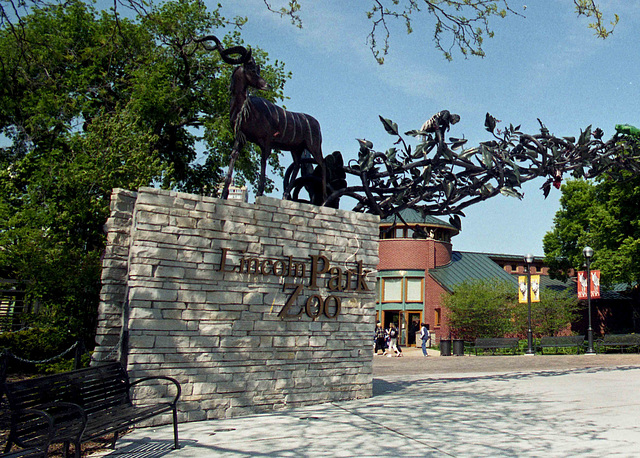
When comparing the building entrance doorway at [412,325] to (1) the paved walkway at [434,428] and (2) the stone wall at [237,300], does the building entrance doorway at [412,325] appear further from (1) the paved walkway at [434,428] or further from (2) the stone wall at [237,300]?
(2) the stone wall at [237,300]

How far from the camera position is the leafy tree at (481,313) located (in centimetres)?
3038

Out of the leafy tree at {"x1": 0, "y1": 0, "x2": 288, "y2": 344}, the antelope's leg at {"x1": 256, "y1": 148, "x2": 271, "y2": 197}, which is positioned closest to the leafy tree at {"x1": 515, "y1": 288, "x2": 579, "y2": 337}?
the leafy tree at {"x1": 0, "y1": 0, "x2": 288, "y2": 344}

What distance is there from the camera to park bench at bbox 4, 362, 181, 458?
15.2 feet

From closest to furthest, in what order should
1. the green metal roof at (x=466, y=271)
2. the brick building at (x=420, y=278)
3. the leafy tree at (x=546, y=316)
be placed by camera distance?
the leafy tree at (x=546, y=316) → the brick building at (x=420, y=278) → the green metal roof at (x=466, y=271)

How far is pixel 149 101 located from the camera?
22.8 m

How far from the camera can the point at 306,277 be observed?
8.96m

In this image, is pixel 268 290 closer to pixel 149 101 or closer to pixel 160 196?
pixel 160 196

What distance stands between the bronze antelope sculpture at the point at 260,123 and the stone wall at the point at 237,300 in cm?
101

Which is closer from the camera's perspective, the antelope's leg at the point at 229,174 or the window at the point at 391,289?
the antelope's leg at the point at 229,174

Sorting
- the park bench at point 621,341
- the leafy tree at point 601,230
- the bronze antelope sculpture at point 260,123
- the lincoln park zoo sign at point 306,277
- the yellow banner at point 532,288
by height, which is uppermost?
the leafy tree at point 601,230

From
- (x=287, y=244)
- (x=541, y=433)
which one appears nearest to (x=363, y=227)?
(x=287, y=244)

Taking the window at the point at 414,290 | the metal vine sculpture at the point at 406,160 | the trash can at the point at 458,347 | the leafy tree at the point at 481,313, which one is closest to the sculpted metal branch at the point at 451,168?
the metal vine sculpture at the point at 406,160

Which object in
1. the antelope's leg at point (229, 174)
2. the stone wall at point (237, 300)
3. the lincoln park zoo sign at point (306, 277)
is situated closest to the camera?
the stone wall at point (237, 300)

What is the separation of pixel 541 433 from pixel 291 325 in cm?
382
